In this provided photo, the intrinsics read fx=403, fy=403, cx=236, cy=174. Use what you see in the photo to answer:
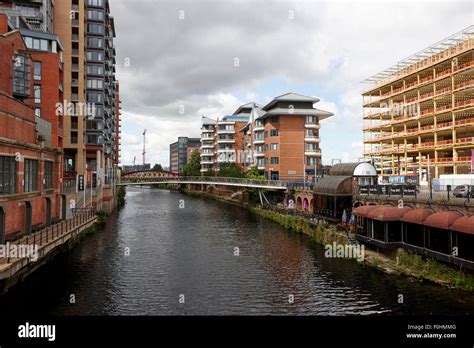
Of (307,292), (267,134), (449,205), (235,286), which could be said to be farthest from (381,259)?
(267,134)

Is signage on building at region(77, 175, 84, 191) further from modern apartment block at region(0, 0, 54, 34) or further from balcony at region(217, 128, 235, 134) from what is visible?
balcony at region(217, 128, 235, 134)

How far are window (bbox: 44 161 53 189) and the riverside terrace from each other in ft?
92.0

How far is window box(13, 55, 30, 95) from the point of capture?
3288cm

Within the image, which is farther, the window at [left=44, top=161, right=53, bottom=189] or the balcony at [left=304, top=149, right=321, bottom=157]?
the balcony at [left=304, top=149, right=321, bottom=157]

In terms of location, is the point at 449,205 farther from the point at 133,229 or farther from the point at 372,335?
the point at 133,229

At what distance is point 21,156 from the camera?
2997cm

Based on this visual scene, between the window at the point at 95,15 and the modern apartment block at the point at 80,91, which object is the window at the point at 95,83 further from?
the window at the point at 95,15

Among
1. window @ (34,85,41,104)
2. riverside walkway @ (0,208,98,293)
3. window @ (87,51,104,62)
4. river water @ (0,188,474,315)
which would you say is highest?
window @ (87,51,104,62)

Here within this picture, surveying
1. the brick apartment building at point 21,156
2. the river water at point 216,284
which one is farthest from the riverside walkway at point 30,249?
the brick apartment building at point 21,156

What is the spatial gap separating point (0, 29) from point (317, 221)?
115 feet

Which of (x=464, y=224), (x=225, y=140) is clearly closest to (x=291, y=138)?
(x=225, y=140)

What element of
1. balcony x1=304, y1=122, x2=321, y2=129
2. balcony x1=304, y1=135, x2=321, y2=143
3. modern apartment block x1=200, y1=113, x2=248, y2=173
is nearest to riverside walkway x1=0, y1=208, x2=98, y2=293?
balcony x1=304, y1=135, x2=321, y2=143

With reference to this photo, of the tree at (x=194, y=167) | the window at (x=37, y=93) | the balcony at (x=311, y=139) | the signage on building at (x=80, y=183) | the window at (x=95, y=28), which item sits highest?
the window at (x=95, y=28)

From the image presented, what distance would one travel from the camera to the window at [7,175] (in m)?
26.3
